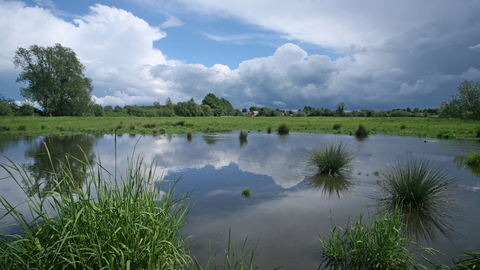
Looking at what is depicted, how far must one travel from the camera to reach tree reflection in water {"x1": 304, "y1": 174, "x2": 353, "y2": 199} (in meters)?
7.15

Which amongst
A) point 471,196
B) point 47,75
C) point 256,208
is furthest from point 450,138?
point 47,75

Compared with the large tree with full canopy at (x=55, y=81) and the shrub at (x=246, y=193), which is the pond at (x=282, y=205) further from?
the large tree with full canopy at (x=55, y=81)

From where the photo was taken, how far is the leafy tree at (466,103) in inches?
1582

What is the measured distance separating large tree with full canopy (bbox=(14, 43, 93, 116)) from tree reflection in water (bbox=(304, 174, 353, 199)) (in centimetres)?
4989

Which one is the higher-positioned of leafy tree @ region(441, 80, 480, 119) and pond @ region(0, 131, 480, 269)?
leafy tree @ region(441, 80, 480, 119)

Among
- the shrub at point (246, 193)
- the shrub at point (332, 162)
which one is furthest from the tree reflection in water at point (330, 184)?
the shrub at point (246, 193)

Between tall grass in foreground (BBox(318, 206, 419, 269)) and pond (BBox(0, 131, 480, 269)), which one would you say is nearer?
tall grass in foreground (BBox(318, 206, 419, 269))

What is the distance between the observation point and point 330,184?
7.95 metres

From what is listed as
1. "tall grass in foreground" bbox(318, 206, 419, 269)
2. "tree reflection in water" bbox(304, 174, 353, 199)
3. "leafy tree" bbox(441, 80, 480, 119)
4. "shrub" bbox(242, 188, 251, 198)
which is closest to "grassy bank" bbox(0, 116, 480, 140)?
"leafy tree" bbox(441, 80, 480, 119)

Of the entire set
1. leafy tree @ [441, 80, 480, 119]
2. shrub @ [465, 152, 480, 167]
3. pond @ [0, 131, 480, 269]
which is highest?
leafy tree @ [441, 80, 480, 119]

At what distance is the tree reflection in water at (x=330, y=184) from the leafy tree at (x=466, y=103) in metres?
47.3

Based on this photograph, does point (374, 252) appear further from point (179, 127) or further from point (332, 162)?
point (179, 127)

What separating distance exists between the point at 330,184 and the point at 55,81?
5335 centimetres

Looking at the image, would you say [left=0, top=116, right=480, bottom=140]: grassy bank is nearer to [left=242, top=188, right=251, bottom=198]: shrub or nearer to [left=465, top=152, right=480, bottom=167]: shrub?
[left=465, top=152, right=480, bottom=167]: shrub
